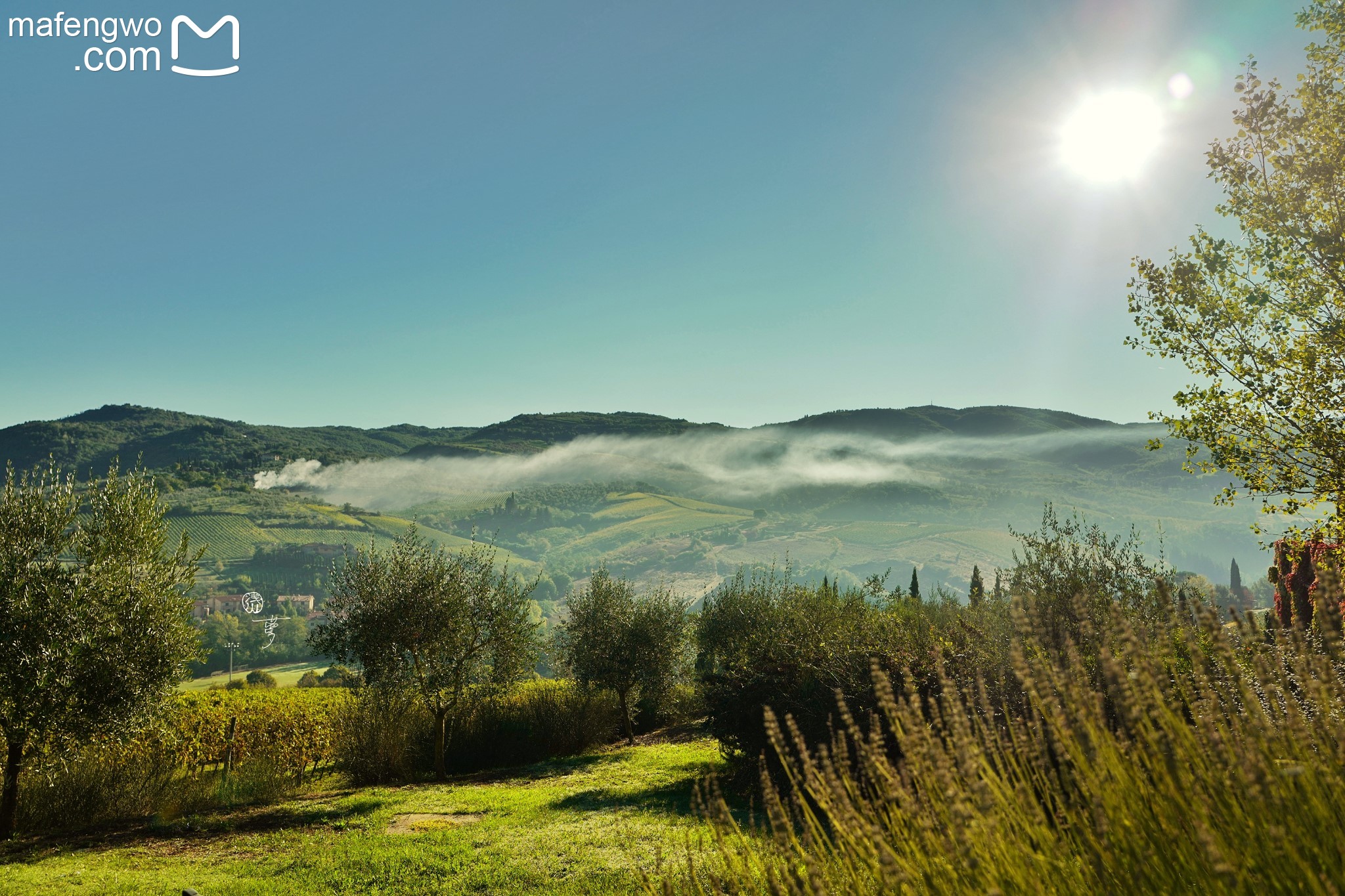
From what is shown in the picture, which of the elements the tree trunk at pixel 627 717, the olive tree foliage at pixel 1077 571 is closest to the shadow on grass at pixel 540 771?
the tree trunk at pixel 627 717

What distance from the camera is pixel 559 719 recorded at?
31.8 meters

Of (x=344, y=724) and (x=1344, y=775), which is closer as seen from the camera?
(x=1344, y=775)

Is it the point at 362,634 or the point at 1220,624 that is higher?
the point at 1220,624

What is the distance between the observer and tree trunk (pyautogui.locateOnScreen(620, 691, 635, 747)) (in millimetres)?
35375

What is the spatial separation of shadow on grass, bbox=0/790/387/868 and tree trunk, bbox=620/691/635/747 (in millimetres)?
16232

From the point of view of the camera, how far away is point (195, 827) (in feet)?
59.7

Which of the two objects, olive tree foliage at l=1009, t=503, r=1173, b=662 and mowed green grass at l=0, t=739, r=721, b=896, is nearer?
mowed green grass at l=0, t=739, r=721, b=896

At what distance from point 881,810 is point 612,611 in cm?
3491

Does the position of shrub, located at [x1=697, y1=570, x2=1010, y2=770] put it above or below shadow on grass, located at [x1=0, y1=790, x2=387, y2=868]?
above

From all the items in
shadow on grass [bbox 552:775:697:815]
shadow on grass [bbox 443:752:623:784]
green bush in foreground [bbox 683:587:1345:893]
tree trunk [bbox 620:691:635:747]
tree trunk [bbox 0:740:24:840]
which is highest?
green bush in foreground [bbox 683:587:1345:893]

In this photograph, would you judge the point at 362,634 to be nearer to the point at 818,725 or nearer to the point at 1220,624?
the point at 818,725

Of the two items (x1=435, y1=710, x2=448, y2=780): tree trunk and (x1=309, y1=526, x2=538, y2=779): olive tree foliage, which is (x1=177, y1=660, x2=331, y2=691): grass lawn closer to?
(x1=309, y1=526, x2=538, y2=779): olive tree foliage

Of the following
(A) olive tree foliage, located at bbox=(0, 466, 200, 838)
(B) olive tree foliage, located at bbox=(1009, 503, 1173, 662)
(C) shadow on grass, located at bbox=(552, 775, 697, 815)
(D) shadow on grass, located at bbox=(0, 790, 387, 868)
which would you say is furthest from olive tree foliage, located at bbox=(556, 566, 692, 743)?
(A) olive tree foliage, located at bbox=(0, 466, 200, 838)

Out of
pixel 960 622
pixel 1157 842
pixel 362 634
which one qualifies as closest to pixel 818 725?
pixel 960 622
